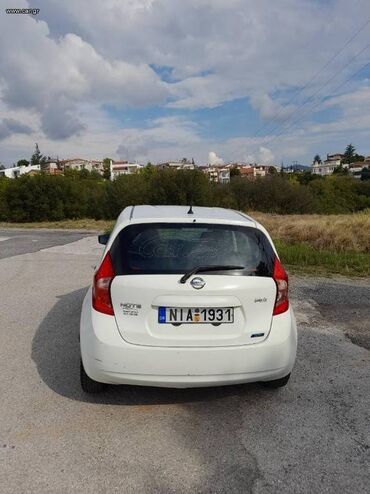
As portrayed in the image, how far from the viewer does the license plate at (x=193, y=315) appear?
2.92m

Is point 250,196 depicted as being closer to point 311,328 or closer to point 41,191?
point 41,191

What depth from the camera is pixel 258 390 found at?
3488 mm

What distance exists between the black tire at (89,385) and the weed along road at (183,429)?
0.08m

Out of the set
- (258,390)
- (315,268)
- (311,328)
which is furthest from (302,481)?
(315,268)

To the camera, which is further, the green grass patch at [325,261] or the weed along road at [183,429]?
the green grass patch at [325,261]

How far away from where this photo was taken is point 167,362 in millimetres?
2877

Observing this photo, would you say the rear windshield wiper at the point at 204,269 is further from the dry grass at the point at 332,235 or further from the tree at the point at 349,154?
the tree at the point at 349,154

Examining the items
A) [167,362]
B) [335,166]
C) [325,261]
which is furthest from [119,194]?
[335,166]

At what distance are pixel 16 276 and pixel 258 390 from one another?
6.17 m

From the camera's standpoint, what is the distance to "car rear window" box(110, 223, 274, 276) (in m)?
3.01

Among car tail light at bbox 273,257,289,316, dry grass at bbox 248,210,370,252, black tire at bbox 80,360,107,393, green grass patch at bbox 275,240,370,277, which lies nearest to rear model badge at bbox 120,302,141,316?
black tire at bbox 80,360,107,393

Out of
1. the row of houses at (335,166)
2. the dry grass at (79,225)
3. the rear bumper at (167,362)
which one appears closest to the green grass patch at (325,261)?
the rear bumper at (167,362)

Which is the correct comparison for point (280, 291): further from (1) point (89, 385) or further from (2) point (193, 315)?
(1) point (89, 385)

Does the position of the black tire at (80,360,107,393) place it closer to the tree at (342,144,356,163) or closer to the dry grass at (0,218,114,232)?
the dry grass at (0,218,114,232)
